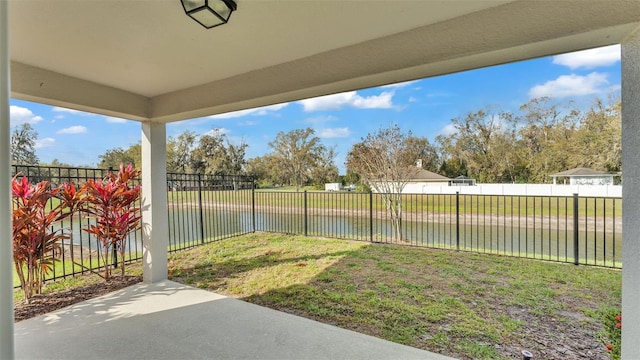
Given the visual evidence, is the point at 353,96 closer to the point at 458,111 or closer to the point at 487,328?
the point at 458,111

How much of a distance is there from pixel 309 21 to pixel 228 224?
5536 mm

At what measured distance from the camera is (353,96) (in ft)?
59.4

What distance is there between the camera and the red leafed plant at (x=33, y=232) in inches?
100

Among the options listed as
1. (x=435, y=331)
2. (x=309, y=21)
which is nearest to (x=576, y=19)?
(x=309, y=21)

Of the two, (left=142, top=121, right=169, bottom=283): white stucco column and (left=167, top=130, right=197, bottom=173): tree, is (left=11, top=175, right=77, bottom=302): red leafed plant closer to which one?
(left=142, top=121, right=169, bottom=283): white stucco column

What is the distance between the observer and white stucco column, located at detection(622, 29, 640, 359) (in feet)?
4.19

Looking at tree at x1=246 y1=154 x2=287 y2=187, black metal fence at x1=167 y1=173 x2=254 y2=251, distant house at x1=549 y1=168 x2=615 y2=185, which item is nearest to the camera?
black metal fence at x1=167 y1=173 x2=254 y2=251

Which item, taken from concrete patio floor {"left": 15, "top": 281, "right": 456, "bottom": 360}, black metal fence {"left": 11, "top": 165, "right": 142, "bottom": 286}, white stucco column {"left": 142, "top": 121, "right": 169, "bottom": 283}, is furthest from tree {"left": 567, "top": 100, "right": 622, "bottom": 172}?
black metal fence {"left": 11, "top": 165, "right": 142, "bottom": 286}

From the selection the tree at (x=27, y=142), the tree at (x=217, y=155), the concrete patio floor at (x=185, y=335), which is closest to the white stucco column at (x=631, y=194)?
the concrete patio floor at (x=185, y=335)

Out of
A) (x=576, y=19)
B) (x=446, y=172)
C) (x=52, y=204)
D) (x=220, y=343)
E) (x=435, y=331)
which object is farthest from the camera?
(x=446, y=172)

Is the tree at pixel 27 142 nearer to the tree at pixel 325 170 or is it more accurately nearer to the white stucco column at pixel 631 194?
the white stucco column at pixel 631 194

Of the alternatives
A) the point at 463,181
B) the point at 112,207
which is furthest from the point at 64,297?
the point at 463,181

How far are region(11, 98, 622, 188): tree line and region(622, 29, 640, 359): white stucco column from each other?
17.9 feet

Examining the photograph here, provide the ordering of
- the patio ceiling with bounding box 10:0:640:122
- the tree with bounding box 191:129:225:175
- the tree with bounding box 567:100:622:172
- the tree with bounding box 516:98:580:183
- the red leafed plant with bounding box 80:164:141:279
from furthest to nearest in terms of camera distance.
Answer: the tree with bounding box 191:129:225:175 → the tree with bounding box 516:98:580:183 → the tree with bounding box 567:100:622:172 → the red leafed plant with bounding box 80:164:141:279 → the patio ceiling with bounding box 10:0:640:122
